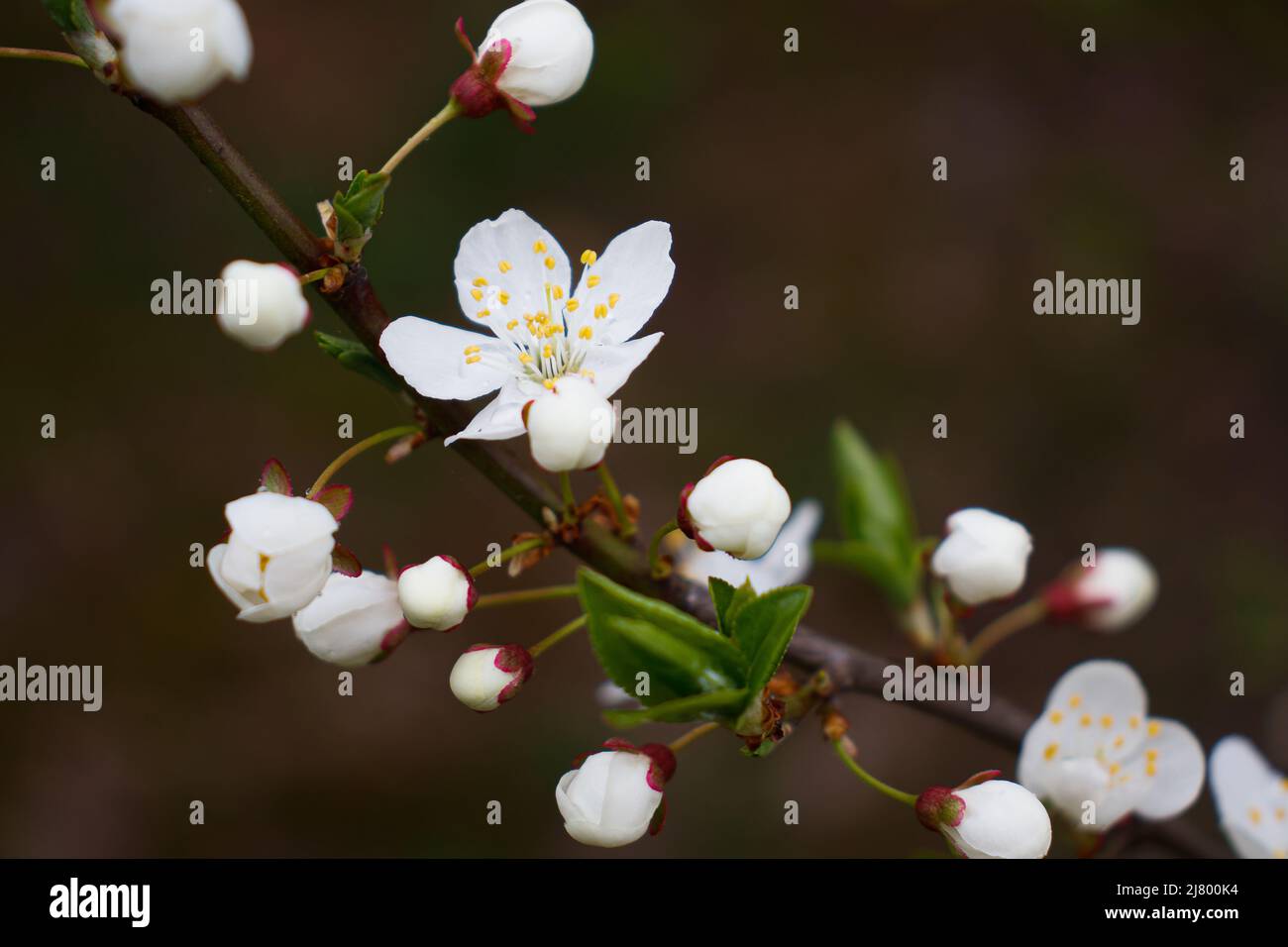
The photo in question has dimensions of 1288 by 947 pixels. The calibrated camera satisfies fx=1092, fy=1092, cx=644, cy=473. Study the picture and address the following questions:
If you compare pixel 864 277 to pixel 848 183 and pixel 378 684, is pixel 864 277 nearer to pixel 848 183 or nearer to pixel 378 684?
pixel 848 183

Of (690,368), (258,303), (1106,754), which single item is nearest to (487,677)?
(258,303)

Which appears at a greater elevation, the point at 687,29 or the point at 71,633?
the point at 687,29

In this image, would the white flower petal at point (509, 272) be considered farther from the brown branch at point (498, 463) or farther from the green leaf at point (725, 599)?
the green leaf at point (725, 599)

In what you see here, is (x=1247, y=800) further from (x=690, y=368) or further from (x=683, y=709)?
(x=690, y=368)

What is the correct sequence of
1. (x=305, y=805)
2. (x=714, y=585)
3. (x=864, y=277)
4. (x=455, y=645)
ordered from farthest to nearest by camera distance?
(x=864, y=277) < (x=455, y=645) < (x=305, y=805) < (x=714, y=585)

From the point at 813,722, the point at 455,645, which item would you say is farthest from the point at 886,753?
the point at 455,645

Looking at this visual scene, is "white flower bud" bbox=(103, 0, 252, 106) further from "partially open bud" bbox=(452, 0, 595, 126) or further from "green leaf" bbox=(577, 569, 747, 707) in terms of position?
"green leaf" bbox=(577, 569, 747, 707)

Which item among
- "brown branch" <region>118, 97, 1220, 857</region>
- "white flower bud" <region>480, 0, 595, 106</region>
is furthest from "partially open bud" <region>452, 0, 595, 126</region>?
"brown branch" <region>118, 97, 1220, 857</region>
